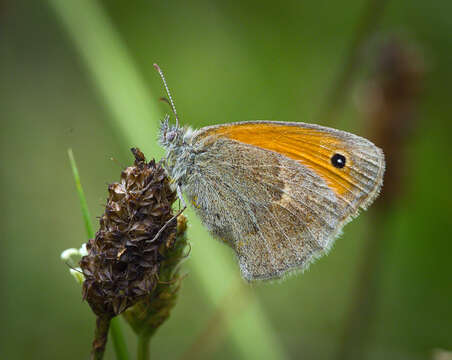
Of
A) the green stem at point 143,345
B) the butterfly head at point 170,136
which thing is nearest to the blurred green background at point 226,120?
the butterfly head at point 170,136

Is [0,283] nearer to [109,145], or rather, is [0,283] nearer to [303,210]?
[109,145]

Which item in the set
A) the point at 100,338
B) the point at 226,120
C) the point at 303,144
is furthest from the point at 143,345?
the point at 226,120

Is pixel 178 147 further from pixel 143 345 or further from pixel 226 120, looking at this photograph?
pixel 226 120

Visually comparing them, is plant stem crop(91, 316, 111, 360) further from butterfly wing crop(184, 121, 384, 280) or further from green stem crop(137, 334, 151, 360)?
butterfly wing crop(184, 121, 384, 280)

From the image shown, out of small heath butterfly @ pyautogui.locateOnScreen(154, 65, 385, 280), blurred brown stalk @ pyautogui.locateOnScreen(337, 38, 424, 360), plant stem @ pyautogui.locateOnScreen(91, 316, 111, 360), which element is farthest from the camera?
→ blurred brown stalk @ pyautogui.locateOnScreen(337, 38, 424, 360)

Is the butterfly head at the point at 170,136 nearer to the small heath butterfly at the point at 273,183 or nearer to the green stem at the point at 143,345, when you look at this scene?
the small heath butterfly at the point at 273,183

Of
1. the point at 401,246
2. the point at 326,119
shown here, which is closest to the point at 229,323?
the point at 326,119

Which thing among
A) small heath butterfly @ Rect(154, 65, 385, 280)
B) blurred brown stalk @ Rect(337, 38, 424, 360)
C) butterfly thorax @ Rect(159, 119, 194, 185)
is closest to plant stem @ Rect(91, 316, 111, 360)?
small heath butterfly @ Rect(154, 65, 385, 280)
